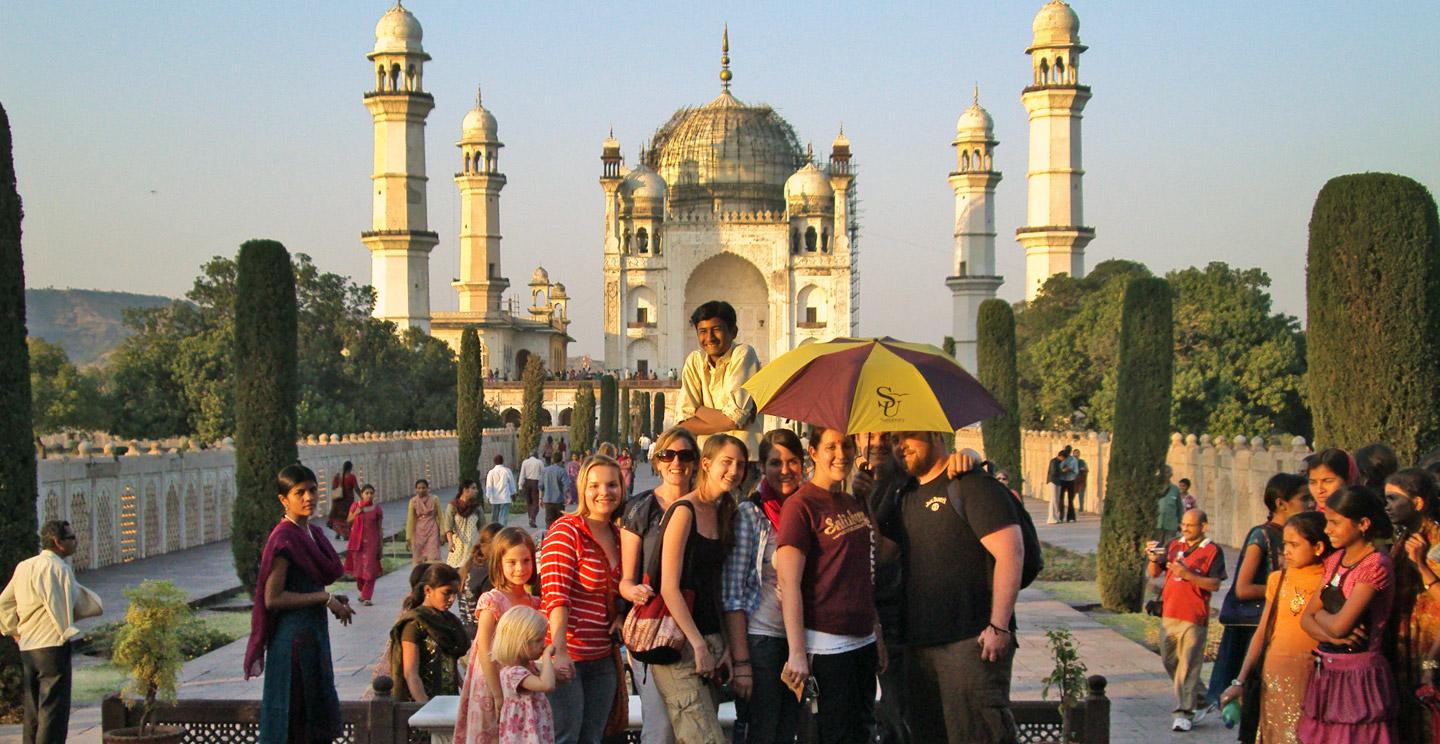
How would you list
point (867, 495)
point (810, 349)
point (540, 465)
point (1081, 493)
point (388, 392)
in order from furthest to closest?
point (388, 392), point (1081, 493), point (540, 465), point (810, 349), point (867, 495)

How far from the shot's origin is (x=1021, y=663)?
33.2 feet

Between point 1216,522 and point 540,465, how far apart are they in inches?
346

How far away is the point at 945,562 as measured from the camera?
5.00 m

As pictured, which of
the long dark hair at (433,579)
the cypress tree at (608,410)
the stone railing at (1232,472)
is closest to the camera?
the long dark hair at (433,579)

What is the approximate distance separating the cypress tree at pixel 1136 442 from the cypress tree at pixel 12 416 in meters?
7.72

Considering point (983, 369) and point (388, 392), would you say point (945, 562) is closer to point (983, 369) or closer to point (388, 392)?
point (983, 369)

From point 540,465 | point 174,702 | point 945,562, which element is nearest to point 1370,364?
point 945,562

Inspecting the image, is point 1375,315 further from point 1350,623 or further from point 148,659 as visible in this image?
point 148,659

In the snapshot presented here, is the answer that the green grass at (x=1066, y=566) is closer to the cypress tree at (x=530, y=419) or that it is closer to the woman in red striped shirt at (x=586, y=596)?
the woman in red striped shirt at (x=586, y=596)

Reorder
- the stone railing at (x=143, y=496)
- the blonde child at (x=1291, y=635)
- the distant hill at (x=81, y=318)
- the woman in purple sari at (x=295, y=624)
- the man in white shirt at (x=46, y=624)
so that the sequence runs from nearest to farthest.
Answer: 1. the blonde child at (x=1291, y=635)
2. the woman in purple sari at (x=295, y=624)
3. the man in white shirt at (x=46, y=624)
4. the stone railing at (x=143, y=496)
5. the distant hill at (x=81, y=318)

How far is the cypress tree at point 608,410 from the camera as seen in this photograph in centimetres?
4334

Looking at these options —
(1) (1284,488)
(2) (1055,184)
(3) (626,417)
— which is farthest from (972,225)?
(1) (1284,488)

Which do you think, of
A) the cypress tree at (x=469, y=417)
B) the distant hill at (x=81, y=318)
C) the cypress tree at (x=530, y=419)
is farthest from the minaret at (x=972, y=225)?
the distant hill at (x=81, y=318)

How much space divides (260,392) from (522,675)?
8715 mm
